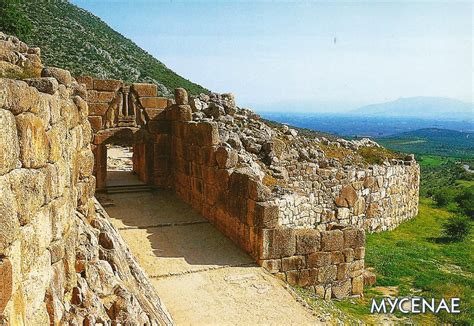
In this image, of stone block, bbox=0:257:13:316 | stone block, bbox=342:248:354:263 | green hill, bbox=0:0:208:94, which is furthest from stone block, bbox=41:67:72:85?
green hill, bbox=0:0:208:94

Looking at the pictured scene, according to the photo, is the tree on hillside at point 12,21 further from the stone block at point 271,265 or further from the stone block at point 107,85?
the stone block at point 271,265

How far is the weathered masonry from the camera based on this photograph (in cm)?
980

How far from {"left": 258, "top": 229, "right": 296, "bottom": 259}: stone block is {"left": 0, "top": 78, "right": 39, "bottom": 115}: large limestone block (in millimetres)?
5901

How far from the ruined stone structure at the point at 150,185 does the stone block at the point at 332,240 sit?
24 mm

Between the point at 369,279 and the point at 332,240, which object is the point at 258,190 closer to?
the point at 332,240

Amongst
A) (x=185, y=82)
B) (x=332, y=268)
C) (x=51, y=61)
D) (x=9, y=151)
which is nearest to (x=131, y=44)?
(x=185, y=82)

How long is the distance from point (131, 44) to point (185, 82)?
29.8 ft

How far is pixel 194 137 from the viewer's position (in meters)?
12.9

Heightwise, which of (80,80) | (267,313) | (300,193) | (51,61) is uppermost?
(51,61)

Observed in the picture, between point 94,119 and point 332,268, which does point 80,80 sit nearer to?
point 94,119

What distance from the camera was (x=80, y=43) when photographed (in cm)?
4159

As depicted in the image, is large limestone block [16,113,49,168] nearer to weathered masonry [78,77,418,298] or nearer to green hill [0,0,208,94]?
weathered masonry [78,77,418,298]

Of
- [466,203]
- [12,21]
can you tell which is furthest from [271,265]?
[12,21]

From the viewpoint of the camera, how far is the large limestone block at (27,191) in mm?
4105
